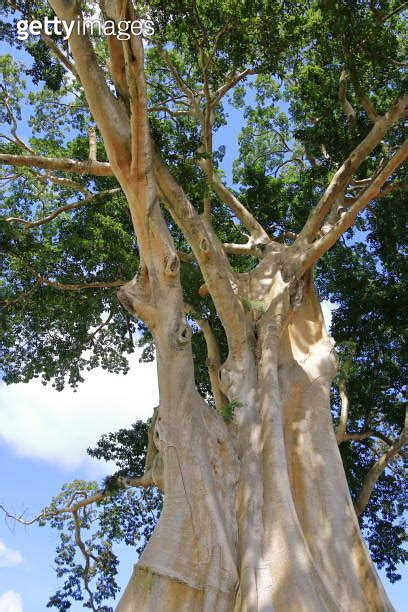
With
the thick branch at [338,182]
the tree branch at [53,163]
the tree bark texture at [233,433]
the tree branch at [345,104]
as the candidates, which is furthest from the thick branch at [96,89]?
the tree branch at [345,104]

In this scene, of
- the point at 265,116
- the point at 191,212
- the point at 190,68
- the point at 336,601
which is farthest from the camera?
the point at 265,116

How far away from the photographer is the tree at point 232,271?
5.69m

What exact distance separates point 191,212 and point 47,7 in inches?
187

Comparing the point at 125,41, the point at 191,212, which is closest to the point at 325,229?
the point at 191,212

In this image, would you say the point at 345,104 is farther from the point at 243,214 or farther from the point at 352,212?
the point at 352,212

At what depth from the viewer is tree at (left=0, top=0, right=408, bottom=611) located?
5.69m

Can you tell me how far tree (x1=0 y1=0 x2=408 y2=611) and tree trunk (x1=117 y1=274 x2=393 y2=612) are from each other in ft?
0.07

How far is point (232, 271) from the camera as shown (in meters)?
9.03

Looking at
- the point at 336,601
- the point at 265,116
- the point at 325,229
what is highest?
the point at 265,116

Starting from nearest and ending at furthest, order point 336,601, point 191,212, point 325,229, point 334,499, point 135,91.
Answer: point 336,601
point 135,91
point 334,499
point 191,212
point 325,229

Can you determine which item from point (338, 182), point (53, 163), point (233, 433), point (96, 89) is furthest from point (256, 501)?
point (338, 182)

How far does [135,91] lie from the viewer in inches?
243

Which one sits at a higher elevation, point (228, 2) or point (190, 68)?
point (190, 68)

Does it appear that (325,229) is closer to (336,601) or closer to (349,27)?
(349,27)
